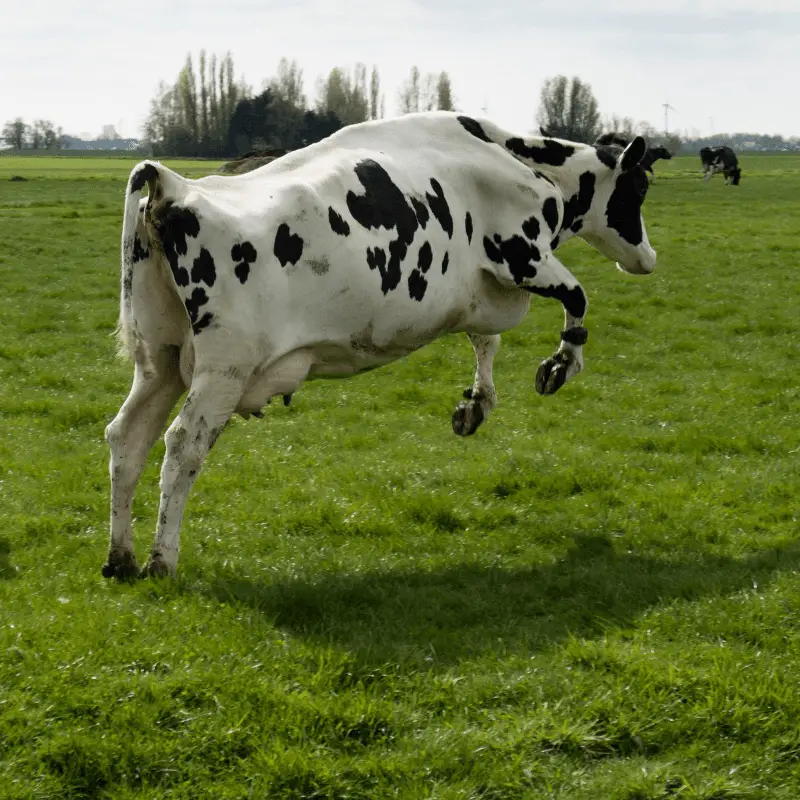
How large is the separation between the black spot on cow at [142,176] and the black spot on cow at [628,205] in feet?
14.2

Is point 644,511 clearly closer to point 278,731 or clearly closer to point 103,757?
point 278,731

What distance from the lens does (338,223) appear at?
6520mm

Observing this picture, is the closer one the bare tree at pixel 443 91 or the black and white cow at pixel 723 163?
the black and white cow at pixel 723 163

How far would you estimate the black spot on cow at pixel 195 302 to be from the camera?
6008 mm

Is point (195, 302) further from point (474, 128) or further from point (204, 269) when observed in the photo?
point (474, 128)

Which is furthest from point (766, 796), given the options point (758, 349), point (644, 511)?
point (758, 349)

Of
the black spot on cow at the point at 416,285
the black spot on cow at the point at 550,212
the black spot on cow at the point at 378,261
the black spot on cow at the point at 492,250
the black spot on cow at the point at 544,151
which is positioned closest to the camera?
the black spot on cow at the point at 378,261

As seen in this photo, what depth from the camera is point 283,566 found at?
6859mm

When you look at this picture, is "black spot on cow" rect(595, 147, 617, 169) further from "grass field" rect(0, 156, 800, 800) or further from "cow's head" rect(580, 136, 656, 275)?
"grass field" rect(0, 156, 800, 800)

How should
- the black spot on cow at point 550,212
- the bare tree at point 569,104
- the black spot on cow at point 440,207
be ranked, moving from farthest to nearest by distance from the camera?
the bare tree at point 569,104
the black spot on cow at point 550,212
the black spot on cow at point 440,207

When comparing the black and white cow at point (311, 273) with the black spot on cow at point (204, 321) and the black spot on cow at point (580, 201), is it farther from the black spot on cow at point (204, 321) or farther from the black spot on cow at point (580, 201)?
the black spot on cow at point (580, 201)

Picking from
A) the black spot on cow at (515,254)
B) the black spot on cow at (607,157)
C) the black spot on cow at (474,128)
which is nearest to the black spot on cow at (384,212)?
the black spot on cow at (515,254)

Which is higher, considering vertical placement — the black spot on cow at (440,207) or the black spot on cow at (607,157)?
the black spot on cow at (607,157)

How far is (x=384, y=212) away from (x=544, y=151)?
7.57ft
